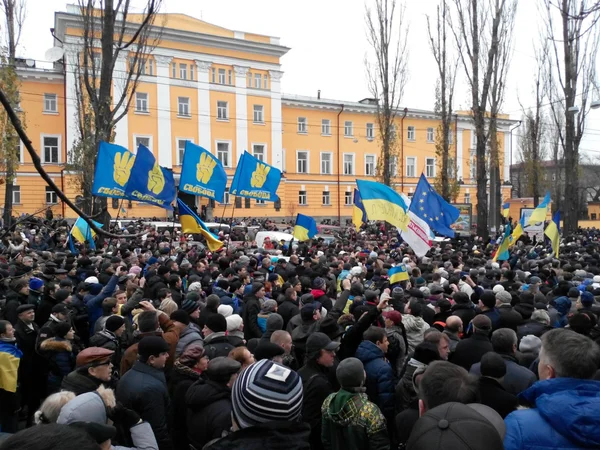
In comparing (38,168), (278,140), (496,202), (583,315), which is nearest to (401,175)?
(278,140)

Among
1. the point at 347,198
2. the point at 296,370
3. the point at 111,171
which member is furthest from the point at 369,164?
A: the point at 296,370

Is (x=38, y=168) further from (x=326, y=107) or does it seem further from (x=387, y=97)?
(x=326, y=107)

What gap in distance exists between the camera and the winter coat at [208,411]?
3441mm

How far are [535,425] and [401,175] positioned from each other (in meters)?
52.4

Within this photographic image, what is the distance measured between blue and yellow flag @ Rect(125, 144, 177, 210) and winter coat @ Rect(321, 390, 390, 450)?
6813 mm

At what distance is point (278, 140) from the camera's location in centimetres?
4697

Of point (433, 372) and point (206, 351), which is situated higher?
point (433, 372)

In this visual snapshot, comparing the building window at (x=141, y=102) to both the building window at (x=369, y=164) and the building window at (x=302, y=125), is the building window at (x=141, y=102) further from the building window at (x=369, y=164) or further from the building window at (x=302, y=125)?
the building window at (x=369, y=164)

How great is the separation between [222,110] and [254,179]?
3440cm

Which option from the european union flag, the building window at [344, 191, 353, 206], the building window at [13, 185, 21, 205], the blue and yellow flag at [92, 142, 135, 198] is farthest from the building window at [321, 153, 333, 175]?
the blue and yellow flag at [92, 142, 135, 198]

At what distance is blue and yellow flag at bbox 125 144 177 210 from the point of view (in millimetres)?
9406

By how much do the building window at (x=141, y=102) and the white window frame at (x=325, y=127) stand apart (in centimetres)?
1699

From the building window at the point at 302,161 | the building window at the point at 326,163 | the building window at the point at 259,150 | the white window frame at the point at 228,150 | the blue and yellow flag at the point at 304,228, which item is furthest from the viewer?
the building window at the point at 326,163

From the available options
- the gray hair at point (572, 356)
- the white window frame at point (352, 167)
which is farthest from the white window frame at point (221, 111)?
the gray hair at point (572, 356)
